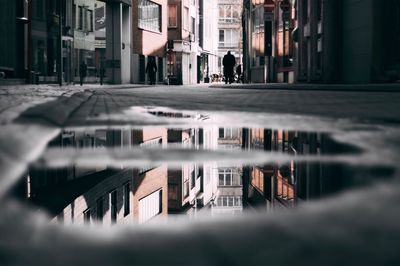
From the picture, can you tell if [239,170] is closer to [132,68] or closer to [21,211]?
[21,211]

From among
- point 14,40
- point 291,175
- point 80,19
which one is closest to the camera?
point 291,175

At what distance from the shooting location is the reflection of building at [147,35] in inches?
1711

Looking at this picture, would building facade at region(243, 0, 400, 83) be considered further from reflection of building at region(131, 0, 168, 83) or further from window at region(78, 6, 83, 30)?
reflection of building at region(131, 0, 168, 83)

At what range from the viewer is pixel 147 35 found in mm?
45906

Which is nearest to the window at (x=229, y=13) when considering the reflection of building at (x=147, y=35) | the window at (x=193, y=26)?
the window at (x=193, y=26)

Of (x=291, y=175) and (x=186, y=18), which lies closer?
(x=291, y=175)

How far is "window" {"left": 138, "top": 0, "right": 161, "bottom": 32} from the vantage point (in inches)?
1773

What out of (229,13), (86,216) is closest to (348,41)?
(86,216)

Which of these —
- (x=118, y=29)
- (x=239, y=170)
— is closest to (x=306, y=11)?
(x=118, y=29)

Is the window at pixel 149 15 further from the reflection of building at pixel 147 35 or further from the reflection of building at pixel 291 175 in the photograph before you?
the reflection of building at pixel 291 175

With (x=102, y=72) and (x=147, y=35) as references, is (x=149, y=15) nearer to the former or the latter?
(x=147, y=35)

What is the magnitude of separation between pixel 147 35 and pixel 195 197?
148 feet

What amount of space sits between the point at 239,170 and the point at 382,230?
1.28 m

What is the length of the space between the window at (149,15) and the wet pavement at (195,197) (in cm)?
4212
